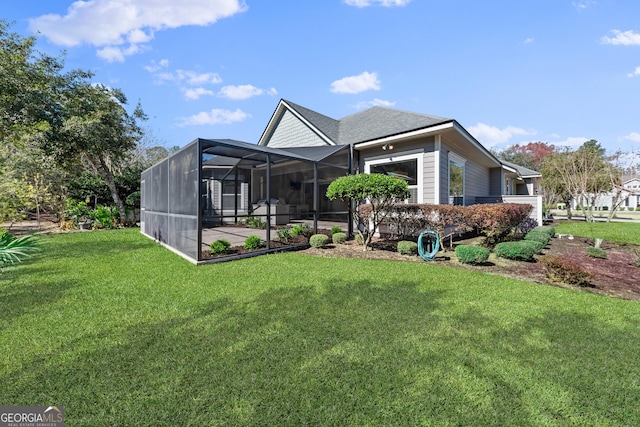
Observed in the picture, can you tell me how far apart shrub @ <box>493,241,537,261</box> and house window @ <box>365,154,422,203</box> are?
267cm

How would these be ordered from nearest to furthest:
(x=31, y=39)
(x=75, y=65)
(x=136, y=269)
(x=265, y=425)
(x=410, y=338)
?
1. (x=265, y=425)
2. (x=410, y=338)
3. (x=136, y=269)
4. (x=31, y=39)
5. (x=75, y=65)

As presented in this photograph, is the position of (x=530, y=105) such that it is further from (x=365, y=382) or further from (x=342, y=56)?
(x=365, y=382)

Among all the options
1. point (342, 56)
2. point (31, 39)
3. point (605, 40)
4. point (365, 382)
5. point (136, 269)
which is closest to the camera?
point (365, 382)

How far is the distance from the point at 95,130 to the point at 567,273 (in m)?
17.8

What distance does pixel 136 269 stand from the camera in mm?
5613

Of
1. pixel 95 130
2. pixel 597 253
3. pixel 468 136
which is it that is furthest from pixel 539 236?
pixel 95 130

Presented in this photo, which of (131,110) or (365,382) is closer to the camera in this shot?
(365,382)

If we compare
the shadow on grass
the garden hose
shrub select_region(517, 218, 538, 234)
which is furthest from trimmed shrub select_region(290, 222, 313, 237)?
shrub select_region(517, 218, 538, 234)

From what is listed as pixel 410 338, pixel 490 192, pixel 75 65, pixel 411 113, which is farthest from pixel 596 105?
pixel 75 65

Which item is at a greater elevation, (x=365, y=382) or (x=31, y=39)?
(x=31, y=39)

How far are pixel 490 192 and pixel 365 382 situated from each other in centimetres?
1737

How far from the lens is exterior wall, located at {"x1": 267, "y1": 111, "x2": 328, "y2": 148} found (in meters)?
11.8

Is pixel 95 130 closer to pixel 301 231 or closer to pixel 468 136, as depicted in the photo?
pixel 301 231

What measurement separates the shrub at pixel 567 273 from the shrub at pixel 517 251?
1190 millimetres
